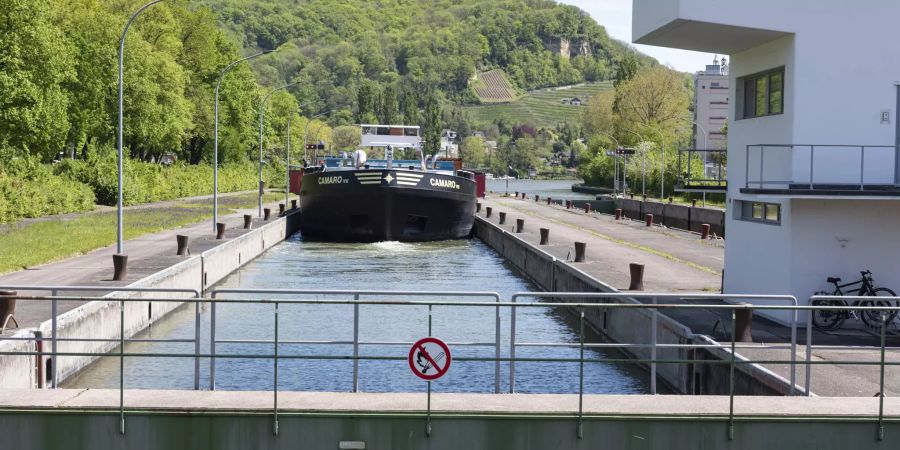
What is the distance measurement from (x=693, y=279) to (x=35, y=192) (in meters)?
30.6

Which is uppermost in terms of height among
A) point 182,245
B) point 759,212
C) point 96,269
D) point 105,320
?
point 759,212

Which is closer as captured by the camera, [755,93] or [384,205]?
[755,93]

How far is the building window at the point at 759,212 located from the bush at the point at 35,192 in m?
29.8

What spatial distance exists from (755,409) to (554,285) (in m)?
20.4

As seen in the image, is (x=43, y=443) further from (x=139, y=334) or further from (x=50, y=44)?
(x=50, y=44)

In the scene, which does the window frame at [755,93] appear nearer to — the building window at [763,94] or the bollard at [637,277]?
the building window at [763,94]

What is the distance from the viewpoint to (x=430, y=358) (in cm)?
1084

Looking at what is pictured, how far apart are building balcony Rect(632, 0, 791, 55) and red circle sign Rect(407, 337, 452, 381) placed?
10.9 m

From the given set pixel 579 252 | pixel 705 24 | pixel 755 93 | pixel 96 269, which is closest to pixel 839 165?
pixel 755 93

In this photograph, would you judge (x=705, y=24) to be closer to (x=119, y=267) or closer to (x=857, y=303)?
(x=857, y=303)

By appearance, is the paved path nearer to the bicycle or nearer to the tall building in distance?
the bicycle

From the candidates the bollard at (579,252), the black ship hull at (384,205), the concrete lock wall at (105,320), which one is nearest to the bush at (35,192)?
the black ship hull at (384,205)

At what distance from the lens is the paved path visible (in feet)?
50.1

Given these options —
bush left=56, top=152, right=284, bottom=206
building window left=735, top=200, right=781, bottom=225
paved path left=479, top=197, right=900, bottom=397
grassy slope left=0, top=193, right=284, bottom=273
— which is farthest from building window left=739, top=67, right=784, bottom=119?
bush left=56, top=152, right=284, bottom=206
